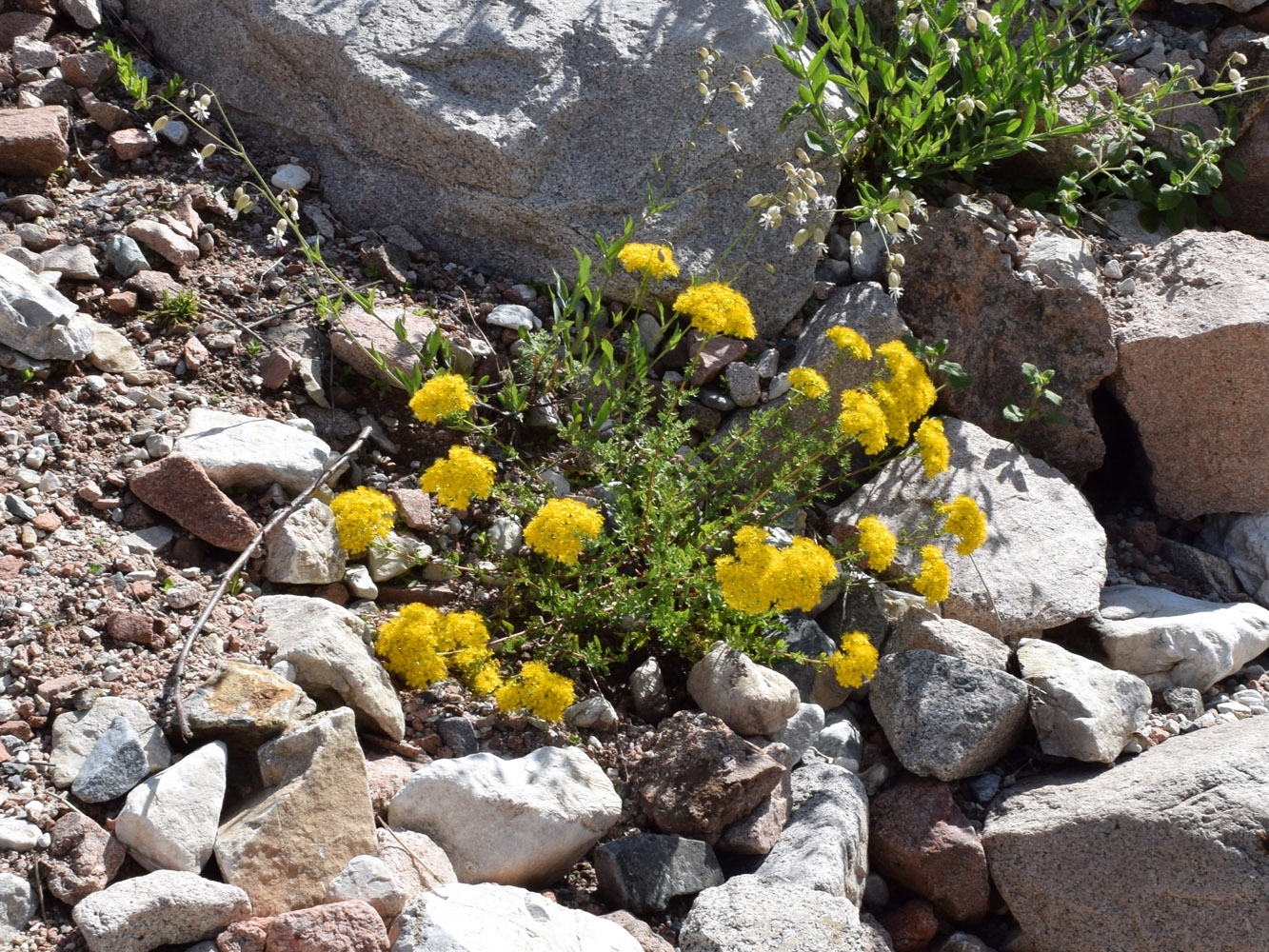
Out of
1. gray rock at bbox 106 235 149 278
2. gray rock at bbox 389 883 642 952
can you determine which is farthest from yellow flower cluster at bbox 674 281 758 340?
gray rock at bbox 106 235 149 278

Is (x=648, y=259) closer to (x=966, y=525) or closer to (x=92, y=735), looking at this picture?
(x=966, y=525)

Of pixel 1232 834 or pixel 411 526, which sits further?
pixel 411 526

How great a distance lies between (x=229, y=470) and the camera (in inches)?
148

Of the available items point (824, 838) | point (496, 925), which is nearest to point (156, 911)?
point (496, 925)

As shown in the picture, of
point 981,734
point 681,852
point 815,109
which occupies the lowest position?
point 681,852

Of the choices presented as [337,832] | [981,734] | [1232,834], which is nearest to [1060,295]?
[981,734]

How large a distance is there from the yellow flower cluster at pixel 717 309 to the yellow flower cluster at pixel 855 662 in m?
1.13

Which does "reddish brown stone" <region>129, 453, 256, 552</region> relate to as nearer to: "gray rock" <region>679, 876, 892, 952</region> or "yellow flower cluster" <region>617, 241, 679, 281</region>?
"yellow flower cluster" <region>617, 241, 679, 281</region>

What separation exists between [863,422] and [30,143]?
3429 millimetres

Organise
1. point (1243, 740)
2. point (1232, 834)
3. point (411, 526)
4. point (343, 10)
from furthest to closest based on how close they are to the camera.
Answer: point (343, 10), point (411, 526), point (1243, 740), point (1232, 834)

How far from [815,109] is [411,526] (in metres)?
2.56

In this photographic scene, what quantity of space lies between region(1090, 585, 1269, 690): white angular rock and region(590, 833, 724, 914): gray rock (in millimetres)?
1968

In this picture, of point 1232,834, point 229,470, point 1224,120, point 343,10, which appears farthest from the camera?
point 1224,120

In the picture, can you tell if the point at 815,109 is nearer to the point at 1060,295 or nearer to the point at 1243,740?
the point at 1060,295
